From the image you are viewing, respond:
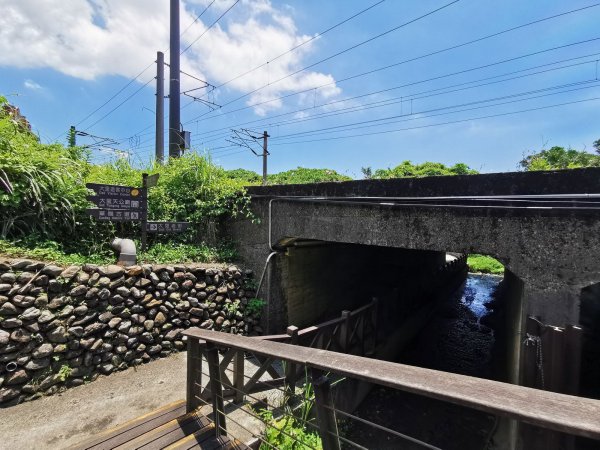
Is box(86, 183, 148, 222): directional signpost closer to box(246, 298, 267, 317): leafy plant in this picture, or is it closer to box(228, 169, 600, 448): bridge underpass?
box(228, 169, 600, 448): bridge underpass

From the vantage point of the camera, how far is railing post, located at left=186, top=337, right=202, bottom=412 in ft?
9.39

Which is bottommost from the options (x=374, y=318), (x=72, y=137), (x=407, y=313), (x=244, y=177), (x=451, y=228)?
(x=407, y=313)

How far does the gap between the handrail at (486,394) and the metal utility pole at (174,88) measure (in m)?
9.11

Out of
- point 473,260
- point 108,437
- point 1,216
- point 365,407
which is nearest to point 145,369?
point 108,437

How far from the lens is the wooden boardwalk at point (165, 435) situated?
8.13ft

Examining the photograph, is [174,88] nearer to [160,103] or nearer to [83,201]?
[160,103]

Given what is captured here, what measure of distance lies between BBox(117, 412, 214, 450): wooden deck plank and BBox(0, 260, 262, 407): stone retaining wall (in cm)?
229

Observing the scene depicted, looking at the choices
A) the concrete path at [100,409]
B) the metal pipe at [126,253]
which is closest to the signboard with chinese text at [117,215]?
the metal pipe at [126,253]

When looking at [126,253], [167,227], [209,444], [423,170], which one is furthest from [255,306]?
[423,170]

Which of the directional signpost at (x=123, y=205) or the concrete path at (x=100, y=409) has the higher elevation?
the directional signpost at (x=123, y=205)

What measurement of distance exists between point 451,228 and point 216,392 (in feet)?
11.2

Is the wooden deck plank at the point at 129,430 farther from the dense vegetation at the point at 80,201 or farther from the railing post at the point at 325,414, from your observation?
the dense vegetation at the point at 80,201

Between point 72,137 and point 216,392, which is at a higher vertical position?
point 72,137

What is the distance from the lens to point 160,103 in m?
10.3
